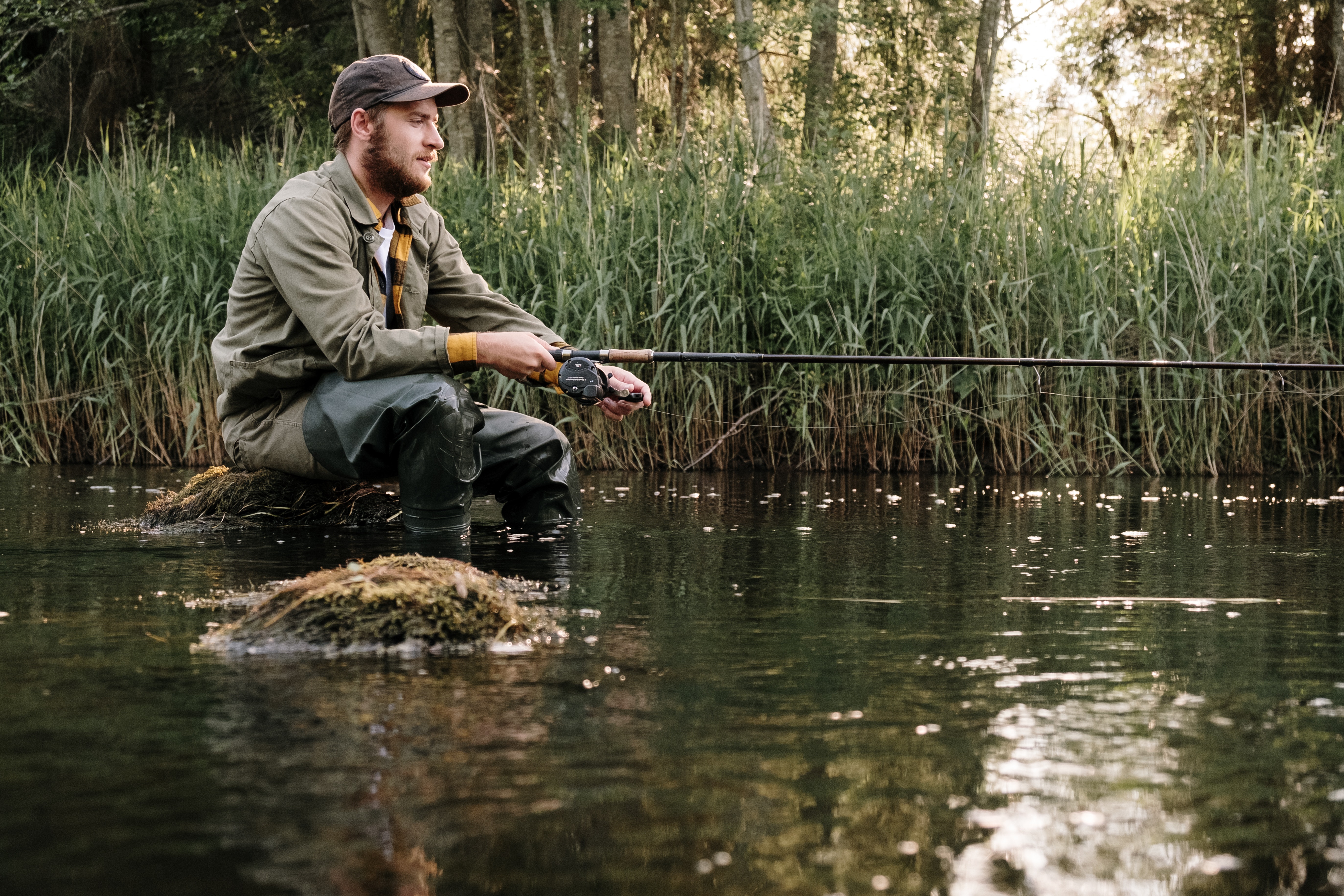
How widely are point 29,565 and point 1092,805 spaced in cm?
299

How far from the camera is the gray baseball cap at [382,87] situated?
4.20m

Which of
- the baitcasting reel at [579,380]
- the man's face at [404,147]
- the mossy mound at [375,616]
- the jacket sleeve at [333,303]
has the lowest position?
the mossy mound at [375,616]

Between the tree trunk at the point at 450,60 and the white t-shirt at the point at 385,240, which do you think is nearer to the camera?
the white t-shirt at the point at 385,240

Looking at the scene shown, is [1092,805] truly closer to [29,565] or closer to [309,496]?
[29,565]

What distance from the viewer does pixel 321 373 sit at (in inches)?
173

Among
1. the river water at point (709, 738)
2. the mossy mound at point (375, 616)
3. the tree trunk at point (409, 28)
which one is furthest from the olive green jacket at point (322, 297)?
the tree trunk at point (409, 28)

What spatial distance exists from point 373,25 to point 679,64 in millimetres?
4004

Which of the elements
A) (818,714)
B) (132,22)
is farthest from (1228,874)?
(132,22)

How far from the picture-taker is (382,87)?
4199 mm

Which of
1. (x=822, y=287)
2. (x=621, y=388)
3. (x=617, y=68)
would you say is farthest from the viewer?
(x=617, y=68)

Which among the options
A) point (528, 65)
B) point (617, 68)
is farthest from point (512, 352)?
point (528, 65)

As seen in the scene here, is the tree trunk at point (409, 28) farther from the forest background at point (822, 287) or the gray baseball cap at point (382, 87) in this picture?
the gray baseball cap at point (382, 87)

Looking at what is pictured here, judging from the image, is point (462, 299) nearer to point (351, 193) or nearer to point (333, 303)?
point (351, 193)

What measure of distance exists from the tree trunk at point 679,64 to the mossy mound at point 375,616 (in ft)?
23.4
